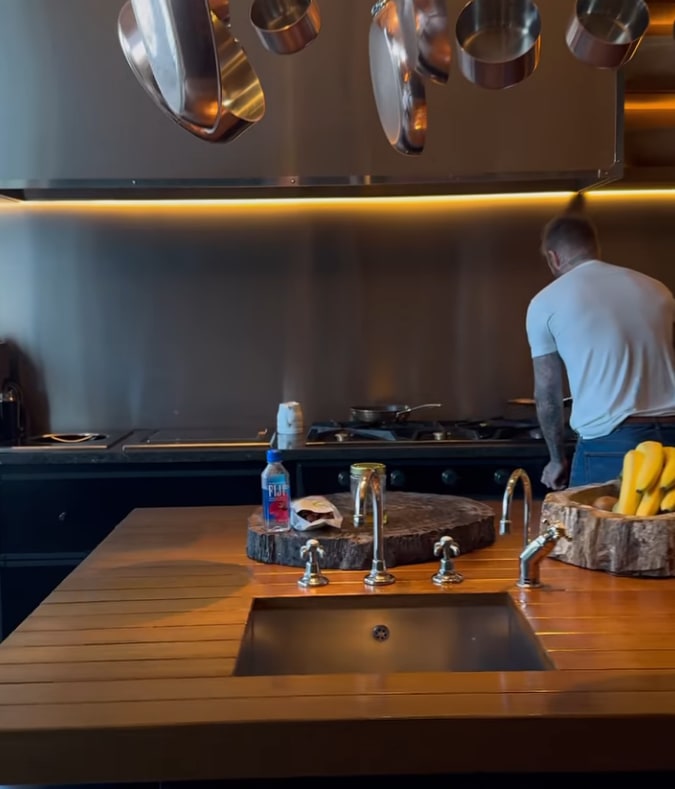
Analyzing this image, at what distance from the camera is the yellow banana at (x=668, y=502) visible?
1689mm

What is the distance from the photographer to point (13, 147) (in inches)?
116

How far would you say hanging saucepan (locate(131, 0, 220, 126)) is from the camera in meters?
1.09

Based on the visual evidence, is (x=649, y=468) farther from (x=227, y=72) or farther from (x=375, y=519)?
(x=227, y=72)

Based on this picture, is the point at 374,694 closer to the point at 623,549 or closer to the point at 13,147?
the point at 623,549

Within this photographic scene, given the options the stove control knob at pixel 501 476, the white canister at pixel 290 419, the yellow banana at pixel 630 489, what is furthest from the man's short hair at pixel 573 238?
the yellow banana at pixel 630 489

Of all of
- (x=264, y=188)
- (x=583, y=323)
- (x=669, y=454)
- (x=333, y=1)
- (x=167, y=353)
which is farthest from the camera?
(x=167, y=353)

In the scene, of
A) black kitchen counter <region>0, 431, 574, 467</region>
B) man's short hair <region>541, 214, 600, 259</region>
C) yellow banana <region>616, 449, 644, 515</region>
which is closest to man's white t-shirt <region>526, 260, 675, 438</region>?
man's short hair <region>541, 214, 600, 259</region>

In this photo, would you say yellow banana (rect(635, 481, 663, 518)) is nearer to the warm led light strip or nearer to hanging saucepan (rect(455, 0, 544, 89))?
hanging saucepan (rect(455, 0, 544, 89))

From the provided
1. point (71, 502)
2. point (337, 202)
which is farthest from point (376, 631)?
point (337, 202)

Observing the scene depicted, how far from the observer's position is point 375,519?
162cm

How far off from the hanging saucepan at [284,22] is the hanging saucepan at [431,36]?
21 centimetres

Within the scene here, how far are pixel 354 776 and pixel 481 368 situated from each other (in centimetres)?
248

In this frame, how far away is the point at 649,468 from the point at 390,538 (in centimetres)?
53

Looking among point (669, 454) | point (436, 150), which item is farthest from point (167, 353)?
point (669, 454)
